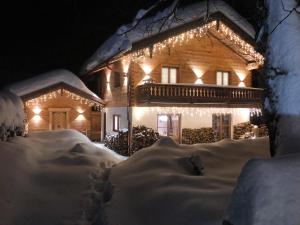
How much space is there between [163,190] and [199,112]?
48.9 ft

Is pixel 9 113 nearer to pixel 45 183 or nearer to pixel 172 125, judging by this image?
pixel 45 183

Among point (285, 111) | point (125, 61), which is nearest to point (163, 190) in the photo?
point (285, 111)

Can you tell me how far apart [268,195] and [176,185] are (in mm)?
3684

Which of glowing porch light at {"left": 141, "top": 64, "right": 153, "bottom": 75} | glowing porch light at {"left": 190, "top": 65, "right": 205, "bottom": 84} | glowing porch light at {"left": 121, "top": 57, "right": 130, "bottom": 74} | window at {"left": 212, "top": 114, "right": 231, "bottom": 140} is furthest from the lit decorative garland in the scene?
window at {"left": 212, "top": 114, "right": 231, "bottom": 140}

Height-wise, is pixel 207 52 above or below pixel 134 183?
above

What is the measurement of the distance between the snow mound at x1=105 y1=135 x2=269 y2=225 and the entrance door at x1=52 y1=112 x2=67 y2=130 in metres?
14.4

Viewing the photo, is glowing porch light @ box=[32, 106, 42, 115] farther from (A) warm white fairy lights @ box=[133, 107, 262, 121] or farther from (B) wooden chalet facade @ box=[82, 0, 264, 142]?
(A) warm white fairy lights @ box=[133, 107, 262, 121]

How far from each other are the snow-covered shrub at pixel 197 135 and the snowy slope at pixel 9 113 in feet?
32.9

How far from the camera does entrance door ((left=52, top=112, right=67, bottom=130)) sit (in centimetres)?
2417

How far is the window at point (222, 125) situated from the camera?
22656 mm

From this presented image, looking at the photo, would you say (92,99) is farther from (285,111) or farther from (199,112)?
(285,111)

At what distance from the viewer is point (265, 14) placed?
8.06m

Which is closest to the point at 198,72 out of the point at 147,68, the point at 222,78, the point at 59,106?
the point at 222,78

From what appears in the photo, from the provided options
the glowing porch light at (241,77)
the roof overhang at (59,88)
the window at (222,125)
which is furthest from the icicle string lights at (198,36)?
the roof overhang at (59,88)
